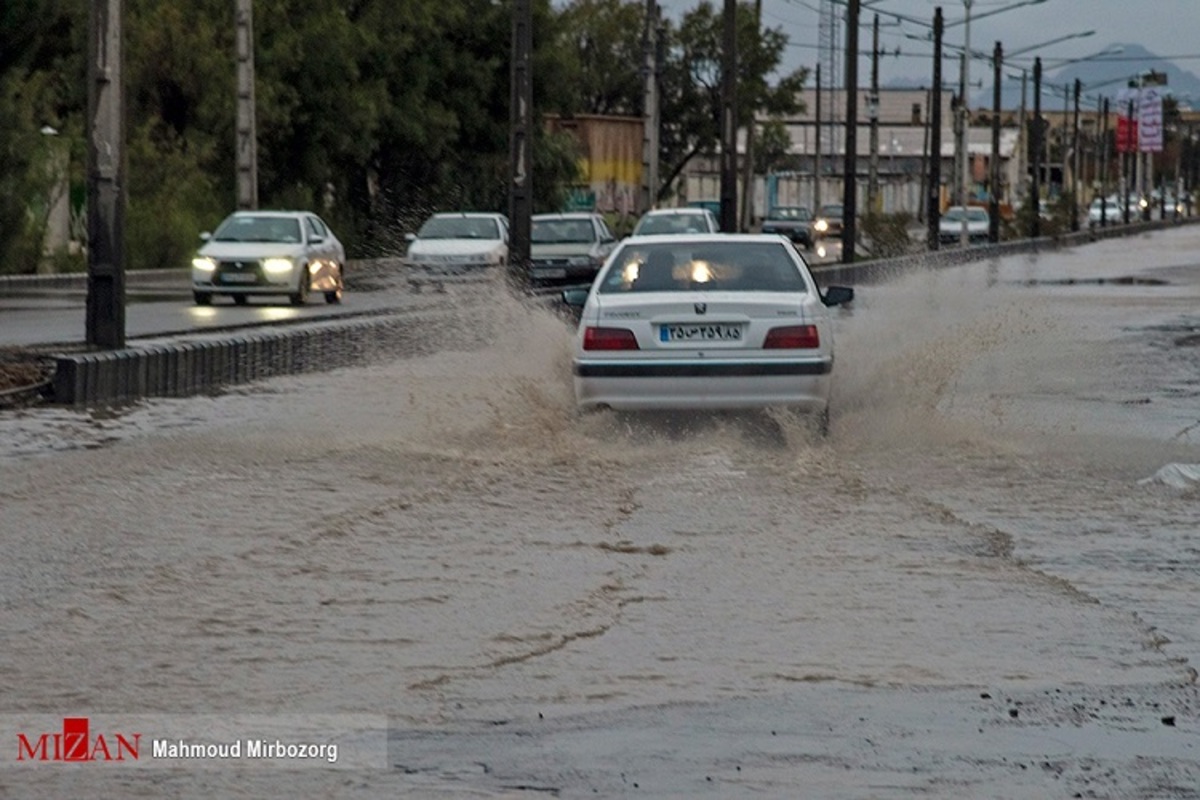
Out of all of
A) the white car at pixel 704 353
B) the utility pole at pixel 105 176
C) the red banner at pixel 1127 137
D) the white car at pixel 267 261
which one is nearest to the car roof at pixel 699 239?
the white car at pixel 704 353

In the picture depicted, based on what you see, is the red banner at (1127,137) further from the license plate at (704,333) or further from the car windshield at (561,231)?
the license plate at (704,333)

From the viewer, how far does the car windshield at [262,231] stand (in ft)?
120

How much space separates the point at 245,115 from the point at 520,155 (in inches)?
408

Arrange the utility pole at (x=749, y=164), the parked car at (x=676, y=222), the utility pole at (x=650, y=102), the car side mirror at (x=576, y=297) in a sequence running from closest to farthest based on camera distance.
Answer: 1. the car side mirror at (x=576, y=297)
2. the parked car at (x=676, y=222)
3. the utility pole at (x=650, y=102)
4. the utility pole at (x=749, y=164)

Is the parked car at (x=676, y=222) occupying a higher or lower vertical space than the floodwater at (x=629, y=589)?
higher

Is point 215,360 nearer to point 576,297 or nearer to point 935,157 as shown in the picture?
point 576,297

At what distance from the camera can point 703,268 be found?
15.6 meters

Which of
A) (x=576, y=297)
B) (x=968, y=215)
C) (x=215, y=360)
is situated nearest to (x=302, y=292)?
(x=215, y=360)

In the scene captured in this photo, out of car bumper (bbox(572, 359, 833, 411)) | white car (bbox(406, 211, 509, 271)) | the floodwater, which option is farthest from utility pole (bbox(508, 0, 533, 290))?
car bumper (bbox(572, 359, 833, 411))

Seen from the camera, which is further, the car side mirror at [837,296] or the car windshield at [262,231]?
the car windshield at [262,231]

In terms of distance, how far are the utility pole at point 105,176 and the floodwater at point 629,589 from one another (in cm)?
221

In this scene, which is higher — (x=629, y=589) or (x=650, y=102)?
(x=650, y=102)

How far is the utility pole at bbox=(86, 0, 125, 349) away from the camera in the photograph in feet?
69.1

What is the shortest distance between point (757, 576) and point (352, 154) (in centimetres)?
4996
